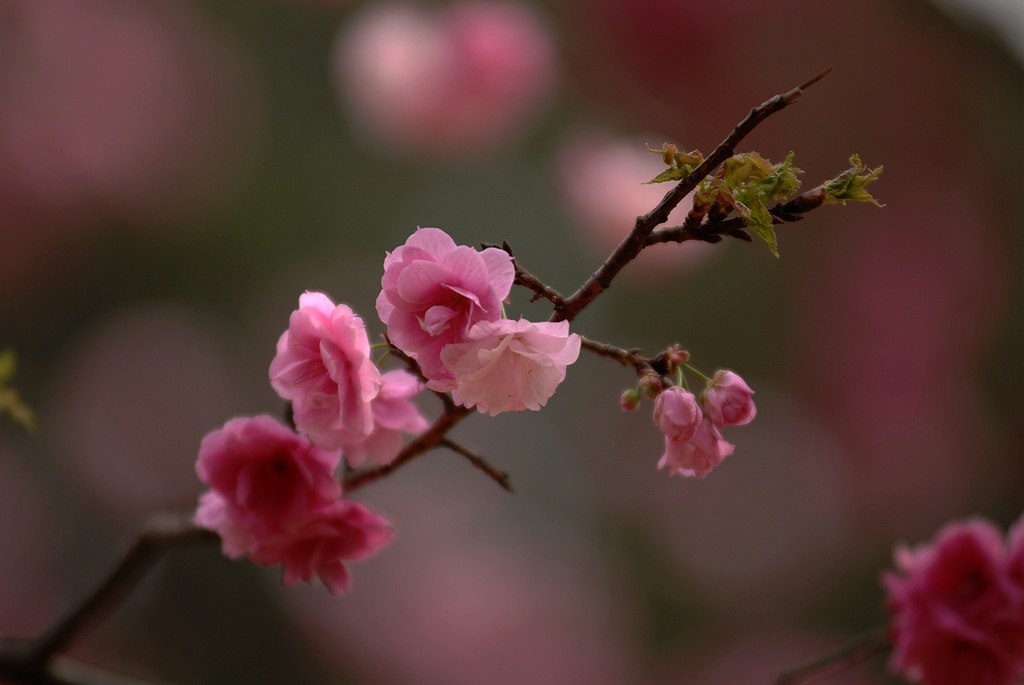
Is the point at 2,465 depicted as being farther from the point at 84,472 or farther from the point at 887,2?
the point at 887,2

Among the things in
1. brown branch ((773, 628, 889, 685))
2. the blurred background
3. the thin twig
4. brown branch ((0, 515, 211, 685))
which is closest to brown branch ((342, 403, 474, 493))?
the thin twig

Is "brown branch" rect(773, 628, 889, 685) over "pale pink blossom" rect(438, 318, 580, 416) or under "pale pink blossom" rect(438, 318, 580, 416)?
over

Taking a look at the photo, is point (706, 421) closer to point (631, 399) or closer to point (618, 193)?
point (631, 399)

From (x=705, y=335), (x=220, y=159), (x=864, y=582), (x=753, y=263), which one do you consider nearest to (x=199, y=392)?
(x=220, y=159)

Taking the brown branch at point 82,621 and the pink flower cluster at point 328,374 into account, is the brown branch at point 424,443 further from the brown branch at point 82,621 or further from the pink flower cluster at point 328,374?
the brown branch at point 82,621

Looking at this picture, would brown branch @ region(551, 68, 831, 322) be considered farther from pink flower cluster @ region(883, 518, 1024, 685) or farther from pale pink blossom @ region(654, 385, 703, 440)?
pink flower cluster @ region(883, 518, 1024, 685)

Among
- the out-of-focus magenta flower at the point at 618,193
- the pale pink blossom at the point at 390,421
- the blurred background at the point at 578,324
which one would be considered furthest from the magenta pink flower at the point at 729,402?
the blurred background at the point at 578,324

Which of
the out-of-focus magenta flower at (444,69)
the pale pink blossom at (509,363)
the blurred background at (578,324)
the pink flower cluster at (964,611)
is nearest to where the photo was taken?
the pale pink blossom at (509,363)
